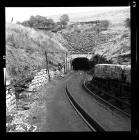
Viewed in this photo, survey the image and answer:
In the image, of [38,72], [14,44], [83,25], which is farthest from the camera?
[83,25]

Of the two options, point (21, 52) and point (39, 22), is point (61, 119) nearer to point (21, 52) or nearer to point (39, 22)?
point (21, 52)

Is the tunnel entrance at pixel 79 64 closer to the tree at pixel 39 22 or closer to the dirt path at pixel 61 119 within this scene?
the tree at pixel 39 22

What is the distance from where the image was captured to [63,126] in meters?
9.72

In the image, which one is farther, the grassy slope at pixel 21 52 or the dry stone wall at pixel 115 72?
the grassy slope at pixel 21 52

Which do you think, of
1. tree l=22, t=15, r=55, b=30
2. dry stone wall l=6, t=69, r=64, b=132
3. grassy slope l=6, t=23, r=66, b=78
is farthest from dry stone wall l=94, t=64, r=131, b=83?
tree l=22, t=15, r=55, b=30

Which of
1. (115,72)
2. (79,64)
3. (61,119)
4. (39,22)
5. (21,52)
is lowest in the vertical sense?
(61,119)

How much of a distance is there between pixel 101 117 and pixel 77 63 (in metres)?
41.8

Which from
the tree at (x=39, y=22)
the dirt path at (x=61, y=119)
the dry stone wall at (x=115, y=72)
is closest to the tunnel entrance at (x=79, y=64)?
the tree at (x=39, y=22)

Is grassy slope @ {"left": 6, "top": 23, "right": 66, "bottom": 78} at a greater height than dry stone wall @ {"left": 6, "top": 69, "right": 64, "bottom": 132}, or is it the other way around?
grassy slope @ {"left": 6, "top": 23, "right": 66, "bottom": 78}

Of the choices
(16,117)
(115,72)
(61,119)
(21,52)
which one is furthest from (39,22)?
(61,119)

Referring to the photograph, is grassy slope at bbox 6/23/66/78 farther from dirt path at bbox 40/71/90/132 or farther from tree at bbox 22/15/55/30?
tree at bbox 22/15/55/30
